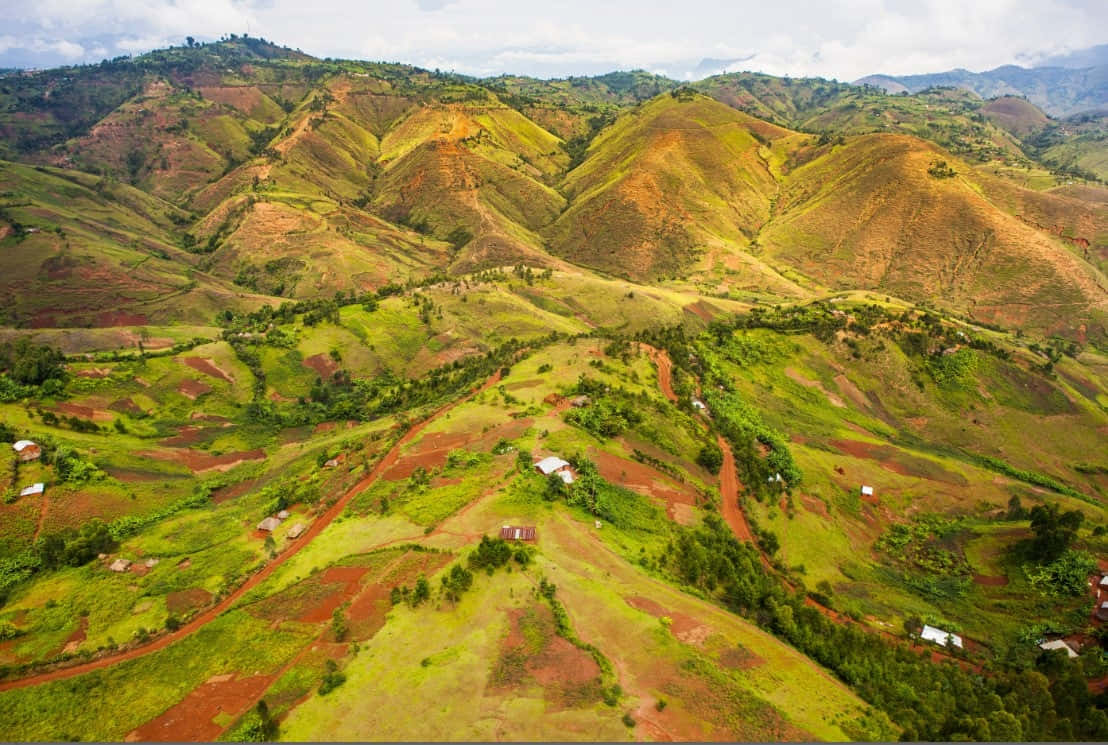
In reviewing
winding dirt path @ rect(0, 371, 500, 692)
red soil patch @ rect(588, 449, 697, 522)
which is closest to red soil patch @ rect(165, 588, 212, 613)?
winding dirt path @ rect(0, 371, 500, 692)

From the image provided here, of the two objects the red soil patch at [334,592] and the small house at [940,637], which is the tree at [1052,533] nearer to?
the small house at [940,637]

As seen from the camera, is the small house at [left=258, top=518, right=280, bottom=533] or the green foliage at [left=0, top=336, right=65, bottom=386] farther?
the green foliage at [left=0, top=336, right=65, bottom=386]

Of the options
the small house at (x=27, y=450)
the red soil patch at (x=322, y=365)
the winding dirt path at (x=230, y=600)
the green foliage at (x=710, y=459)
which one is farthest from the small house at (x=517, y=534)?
the red soil patch at (x=322, y=365)

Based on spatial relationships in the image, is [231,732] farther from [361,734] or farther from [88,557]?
[88,557]

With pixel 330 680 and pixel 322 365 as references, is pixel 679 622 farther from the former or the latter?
pixel 322 365

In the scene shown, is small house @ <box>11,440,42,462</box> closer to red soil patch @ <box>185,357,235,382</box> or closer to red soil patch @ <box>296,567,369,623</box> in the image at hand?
red soil patch @ <box>185,357,235,382</box>
